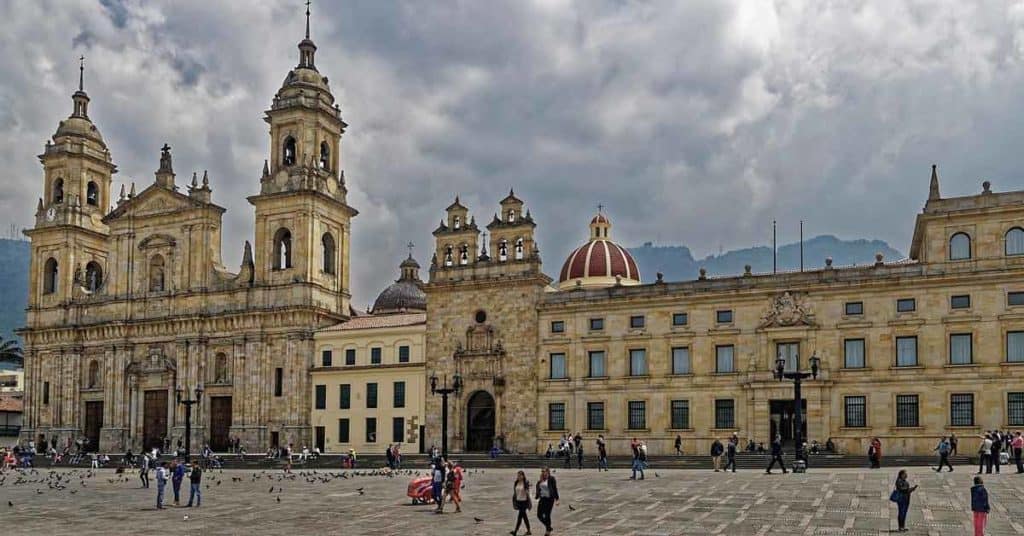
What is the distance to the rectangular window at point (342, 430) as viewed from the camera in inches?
2945

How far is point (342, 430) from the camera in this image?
7494cm

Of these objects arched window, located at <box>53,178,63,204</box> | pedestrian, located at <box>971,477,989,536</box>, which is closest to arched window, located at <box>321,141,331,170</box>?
arched window, located at <box>53,178,63,204</box>

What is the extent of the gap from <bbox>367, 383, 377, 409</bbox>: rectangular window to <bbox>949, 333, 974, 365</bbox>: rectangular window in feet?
111

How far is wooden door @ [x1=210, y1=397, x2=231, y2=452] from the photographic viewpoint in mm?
79000

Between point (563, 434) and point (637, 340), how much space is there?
6.58 m

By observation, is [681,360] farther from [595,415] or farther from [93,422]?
[93,422]

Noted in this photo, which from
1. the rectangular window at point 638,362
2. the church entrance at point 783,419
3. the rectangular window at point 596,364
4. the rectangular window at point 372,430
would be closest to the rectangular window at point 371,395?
the rectangular window at point 372,430

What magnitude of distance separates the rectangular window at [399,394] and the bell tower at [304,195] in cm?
1046

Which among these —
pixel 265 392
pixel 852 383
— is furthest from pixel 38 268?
pixel 852 383

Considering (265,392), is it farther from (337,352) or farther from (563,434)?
(563,434)

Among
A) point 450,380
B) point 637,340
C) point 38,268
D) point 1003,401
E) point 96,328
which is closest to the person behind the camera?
point 1003,401

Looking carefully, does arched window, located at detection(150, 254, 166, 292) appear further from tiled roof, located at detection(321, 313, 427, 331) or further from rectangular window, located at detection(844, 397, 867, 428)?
rectangular window, located at detection(844, 397, 867, 428)

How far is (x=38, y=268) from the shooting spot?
90812mm

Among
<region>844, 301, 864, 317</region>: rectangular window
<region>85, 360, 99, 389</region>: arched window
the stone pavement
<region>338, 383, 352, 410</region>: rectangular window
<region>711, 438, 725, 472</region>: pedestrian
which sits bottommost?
the stone pavement
